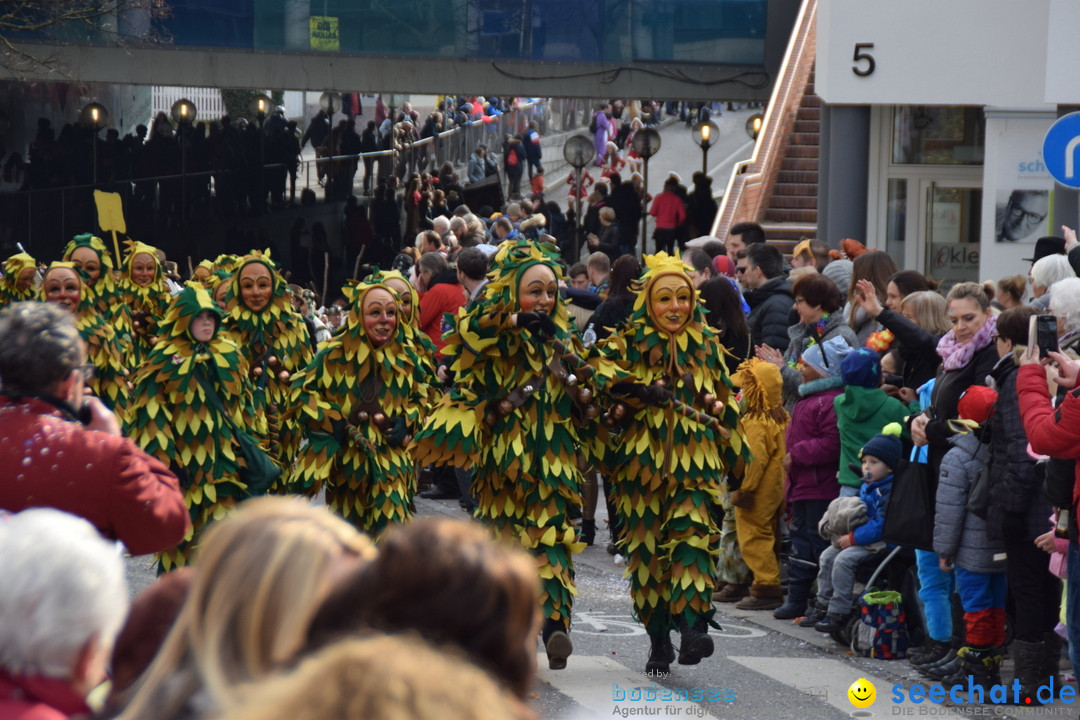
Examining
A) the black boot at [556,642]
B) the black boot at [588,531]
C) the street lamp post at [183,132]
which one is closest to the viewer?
the black boot at [556,642]

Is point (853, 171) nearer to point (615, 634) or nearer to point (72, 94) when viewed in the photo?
point (615, 634)

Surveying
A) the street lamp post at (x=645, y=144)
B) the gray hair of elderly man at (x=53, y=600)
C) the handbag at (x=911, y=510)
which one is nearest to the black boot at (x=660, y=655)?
the handbag at (x=911, y=510)

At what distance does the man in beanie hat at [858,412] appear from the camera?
28.3 feet

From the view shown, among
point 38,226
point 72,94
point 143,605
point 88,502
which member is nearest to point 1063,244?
point 88,502

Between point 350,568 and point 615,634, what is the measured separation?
669 cm

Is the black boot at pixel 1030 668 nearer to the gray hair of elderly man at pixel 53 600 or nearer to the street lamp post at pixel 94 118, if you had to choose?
the gray hair of elderly man at pixel 53 600

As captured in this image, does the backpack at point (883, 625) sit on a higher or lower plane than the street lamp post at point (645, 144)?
lower

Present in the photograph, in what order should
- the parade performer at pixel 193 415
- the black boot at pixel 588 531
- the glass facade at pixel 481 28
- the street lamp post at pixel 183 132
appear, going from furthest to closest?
the street lamp post at pixel 183 132 < the glass facade at pixel 481 28 < the black boot at pixel 588 531 < the parade performer at pixel 193 415

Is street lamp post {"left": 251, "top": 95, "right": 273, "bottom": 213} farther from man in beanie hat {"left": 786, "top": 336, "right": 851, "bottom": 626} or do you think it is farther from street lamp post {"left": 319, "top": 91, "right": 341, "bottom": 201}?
man in beanie hat {"left": 786, "top": 336, "right": 851, "bottom": 626}

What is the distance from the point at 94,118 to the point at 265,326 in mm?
20622

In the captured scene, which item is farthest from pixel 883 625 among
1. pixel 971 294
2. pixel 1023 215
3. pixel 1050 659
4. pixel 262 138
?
pixel 262 138

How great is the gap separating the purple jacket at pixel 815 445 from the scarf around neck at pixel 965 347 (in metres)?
1.09

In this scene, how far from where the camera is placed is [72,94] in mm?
31203

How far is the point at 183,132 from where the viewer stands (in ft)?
97.2
